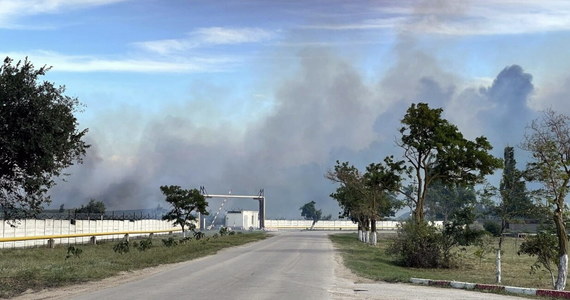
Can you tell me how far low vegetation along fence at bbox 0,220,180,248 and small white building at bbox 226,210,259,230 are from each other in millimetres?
79808

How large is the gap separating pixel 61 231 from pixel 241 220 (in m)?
109

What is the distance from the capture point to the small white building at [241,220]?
166m

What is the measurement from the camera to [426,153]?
4244cm

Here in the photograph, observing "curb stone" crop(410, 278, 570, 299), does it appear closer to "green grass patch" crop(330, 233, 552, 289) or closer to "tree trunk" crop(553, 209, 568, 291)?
"green grass patch" crop(330, 233, 552, 289)

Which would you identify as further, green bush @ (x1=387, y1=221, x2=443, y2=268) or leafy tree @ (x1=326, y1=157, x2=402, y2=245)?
leafy tree @ (x1=326, y1=157, x2=402, y2=245)

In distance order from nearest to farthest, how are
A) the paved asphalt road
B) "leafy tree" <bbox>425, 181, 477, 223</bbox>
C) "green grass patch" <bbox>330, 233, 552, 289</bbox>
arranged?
the paved asphalt road
"green grass patch" <bbox>330, 233, 552, 289</bbox>
"leafy tree" <bbox>425, 181, 477, 223</bbox>

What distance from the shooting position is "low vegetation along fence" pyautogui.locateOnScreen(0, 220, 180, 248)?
4809cm

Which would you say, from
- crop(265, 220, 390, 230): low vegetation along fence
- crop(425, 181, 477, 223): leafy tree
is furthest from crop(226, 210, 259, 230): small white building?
crop(425, 181, 477, 223): leafy tree

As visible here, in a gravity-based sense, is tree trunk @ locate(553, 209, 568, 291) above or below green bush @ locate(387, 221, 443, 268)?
above

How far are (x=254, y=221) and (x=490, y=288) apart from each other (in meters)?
153

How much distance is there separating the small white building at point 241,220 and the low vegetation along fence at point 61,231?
262ft

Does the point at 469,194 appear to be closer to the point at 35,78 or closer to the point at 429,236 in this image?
the point at 429,236

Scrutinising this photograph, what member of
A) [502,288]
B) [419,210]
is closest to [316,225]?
[419,210]

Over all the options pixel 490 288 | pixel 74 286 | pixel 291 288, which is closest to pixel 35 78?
pixel 74 286
